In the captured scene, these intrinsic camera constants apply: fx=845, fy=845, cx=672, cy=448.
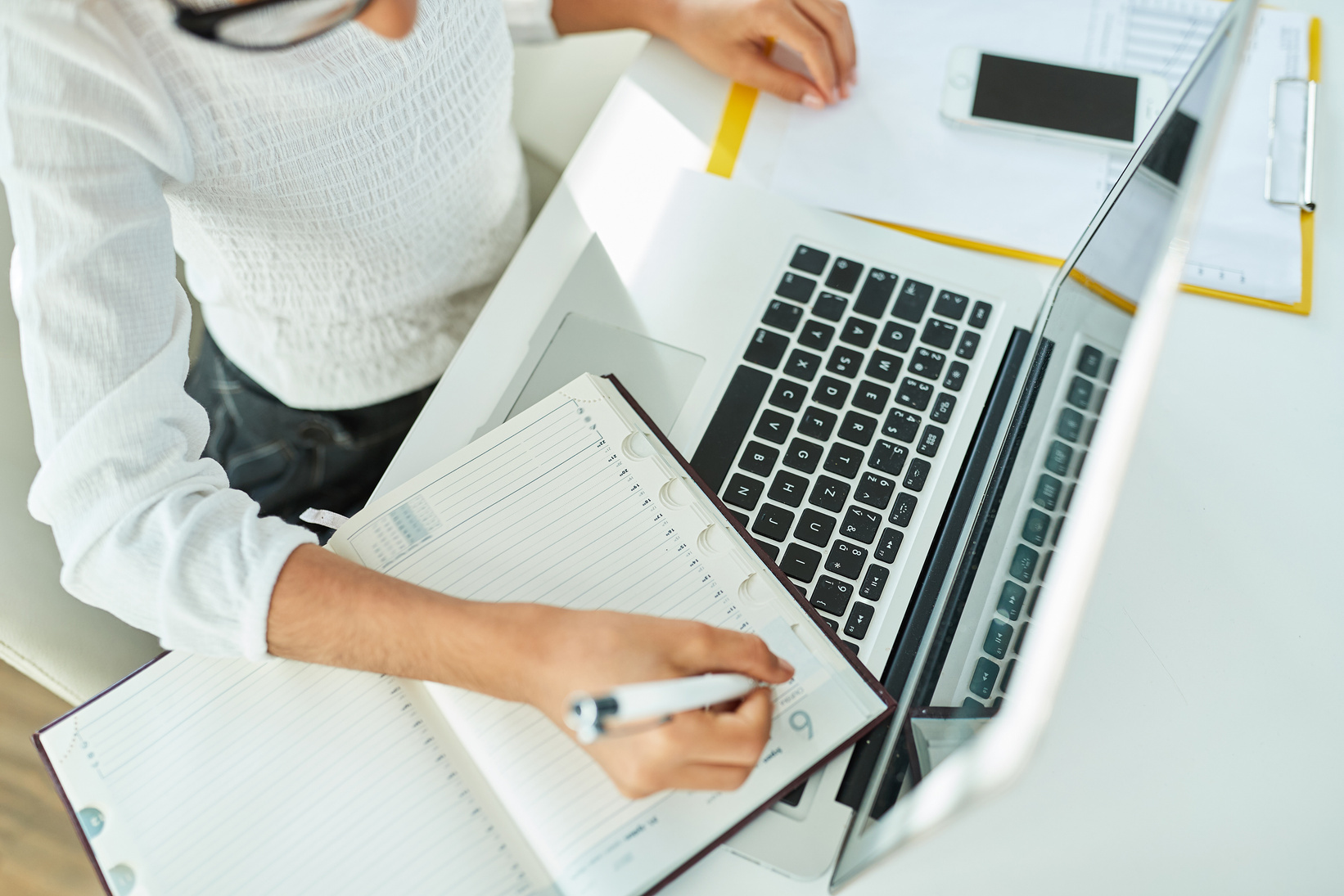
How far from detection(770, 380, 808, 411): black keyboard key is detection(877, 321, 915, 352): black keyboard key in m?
0.07

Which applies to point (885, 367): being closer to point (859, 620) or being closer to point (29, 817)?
point (859, 620)

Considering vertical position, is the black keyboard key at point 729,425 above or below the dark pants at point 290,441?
above

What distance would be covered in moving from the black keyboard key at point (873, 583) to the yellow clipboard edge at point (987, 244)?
8.9 inches

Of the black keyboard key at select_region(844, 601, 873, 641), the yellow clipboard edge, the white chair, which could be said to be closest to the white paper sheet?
the yellow clipboard edge

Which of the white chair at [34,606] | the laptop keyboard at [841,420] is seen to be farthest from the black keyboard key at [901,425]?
the white chair at [34,606]

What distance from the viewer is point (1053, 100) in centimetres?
70

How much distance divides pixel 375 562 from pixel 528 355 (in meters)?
0.18

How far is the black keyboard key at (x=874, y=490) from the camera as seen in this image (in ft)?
1.80

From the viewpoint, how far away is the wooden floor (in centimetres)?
103

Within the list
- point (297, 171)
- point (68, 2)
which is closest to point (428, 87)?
point (297, 171)

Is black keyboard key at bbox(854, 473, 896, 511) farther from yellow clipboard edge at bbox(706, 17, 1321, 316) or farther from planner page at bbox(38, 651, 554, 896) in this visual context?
planner page at bbox(38, 651, 554, 896)

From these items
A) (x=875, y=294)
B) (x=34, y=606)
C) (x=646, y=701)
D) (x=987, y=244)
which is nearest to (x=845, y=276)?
(x=875, y=294)

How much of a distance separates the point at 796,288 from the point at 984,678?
31 centimetres

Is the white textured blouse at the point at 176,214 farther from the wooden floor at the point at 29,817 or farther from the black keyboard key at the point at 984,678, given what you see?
the wooden floor at the point at 29,817
